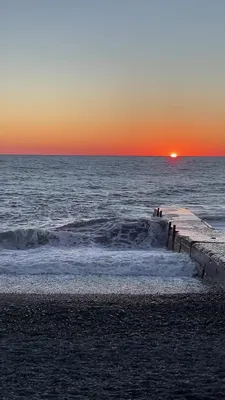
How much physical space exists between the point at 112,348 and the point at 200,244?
21.7ft

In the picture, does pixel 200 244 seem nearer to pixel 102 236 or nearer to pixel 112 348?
pixel 102 236

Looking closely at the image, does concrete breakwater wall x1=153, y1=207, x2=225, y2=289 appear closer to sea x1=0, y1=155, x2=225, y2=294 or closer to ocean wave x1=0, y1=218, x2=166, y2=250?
sea x1=0, y1=155, x2=225, y2=294

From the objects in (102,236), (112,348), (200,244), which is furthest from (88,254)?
(112,348)

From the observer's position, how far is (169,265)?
11.6 metres

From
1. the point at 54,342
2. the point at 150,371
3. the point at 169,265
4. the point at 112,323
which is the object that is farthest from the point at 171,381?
the point at 169,265

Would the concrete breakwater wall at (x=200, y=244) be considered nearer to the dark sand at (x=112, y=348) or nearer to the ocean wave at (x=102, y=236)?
the ocean wave at (x=102, y=236)

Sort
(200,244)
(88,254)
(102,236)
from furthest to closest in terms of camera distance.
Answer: (102,236) → (88,254) → (200,244)

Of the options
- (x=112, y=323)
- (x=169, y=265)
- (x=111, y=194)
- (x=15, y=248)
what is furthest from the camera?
(x=111, y=194)

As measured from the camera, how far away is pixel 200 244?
38.9 ft

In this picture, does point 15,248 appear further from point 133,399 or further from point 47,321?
point 133,399

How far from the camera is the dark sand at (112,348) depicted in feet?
14.7

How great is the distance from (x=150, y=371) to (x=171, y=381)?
298mm

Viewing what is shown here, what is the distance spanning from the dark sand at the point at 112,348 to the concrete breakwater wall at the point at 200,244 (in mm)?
1804

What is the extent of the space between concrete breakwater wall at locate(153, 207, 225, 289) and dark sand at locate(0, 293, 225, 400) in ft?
5.92
